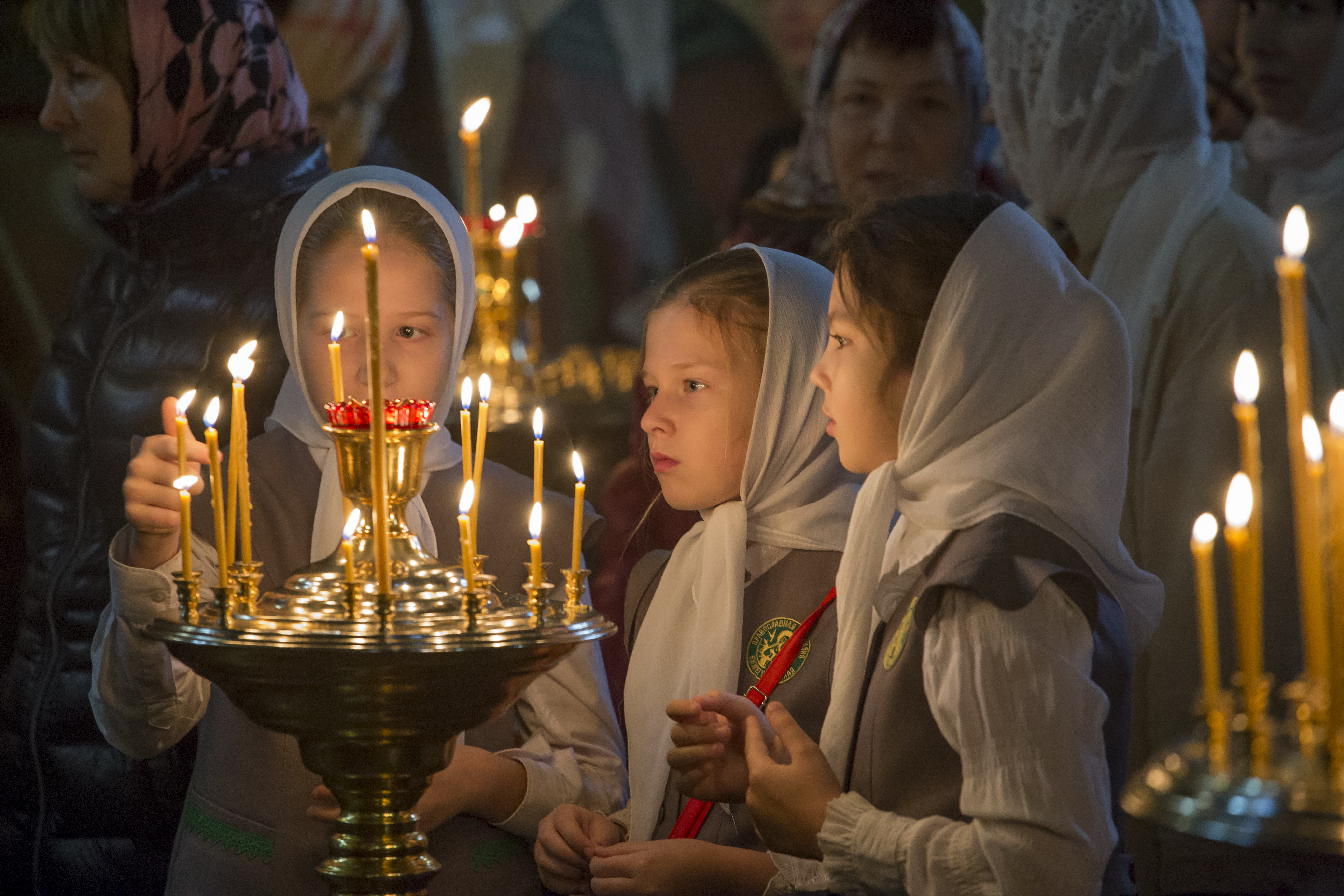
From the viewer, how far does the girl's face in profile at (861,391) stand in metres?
1.69

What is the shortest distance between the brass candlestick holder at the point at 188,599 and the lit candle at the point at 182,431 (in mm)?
112

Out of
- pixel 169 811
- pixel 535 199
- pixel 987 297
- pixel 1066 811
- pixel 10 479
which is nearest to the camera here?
pixel 1066 811

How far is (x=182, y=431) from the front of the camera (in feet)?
4.77

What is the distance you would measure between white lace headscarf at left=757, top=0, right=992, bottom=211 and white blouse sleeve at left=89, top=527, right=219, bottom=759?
2317 mm

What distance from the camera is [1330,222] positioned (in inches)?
127

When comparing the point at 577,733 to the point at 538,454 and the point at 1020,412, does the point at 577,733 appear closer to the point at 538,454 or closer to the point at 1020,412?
the point at 538,454

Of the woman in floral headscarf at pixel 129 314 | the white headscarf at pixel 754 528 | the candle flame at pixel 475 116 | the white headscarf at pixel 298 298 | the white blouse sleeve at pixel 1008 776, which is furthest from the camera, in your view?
the woman in floral headscarf at pixel 129 314

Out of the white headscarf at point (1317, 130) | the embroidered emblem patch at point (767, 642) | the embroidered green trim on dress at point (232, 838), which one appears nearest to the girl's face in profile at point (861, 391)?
the embroidered emblem patch at point (767, 642)

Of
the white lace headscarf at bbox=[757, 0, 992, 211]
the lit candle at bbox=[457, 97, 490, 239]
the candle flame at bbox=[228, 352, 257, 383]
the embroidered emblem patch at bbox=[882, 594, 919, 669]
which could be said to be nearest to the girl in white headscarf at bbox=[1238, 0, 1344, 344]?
the white lace headscarf at bbox=[757, 0, 992, 211]

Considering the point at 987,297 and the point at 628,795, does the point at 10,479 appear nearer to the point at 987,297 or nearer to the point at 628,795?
the point at 628,795

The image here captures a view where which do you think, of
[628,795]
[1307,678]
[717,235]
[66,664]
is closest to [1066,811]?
[1307,678]

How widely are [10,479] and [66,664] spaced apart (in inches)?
37.8

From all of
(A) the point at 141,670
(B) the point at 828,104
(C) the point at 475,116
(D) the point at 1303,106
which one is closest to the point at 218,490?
(A) the point at 141,670

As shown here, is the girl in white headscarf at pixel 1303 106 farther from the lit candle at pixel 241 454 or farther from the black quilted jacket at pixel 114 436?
the lit candle at pixel 241 454
